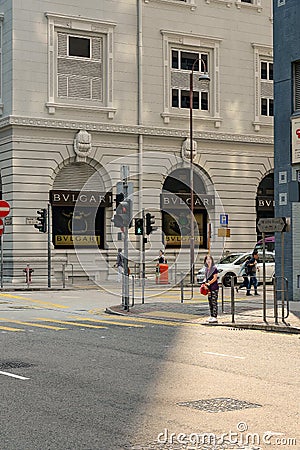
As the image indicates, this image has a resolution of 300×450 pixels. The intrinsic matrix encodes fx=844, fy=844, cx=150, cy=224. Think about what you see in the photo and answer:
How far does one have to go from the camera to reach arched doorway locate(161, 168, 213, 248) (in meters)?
46.4

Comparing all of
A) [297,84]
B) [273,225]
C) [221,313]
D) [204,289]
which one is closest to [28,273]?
[221,313]

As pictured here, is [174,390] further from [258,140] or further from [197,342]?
[258,140]

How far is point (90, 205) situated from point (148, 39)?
31.4 feet

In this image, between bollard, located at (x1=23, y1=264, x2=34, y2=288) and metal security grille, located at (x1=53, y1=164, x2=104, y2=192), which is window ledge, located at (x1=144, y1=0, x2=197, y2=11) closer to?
metal security grille, located at (x1=53, y1=164, x2=104, y2=192)

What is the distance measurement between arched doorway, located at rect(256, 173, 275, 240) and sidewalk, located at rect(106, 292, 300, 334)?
19694 millimetres

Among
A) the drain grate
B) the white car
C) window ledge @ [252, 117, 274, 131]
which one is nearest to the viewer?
the drain grate

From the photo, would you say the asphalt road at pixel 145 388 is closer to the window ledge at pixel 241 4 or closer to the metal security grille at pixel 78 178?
the metal security grille at pixel 78 178

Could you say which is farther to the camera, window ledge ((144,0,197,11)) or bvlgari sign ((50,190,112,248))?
window ledge ((144,0,197,11))

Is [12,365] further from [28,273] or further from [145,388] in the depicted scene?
[28,273]

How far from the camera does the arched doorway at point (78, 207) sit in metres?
42.9

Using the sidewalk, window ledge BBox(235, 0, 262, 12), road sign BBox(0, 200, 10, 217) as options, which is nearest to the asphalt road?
the sidewalk

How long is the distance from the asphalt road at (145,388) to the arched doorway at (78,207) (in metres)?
23.8

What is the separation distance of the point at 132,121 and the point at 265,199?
32.3ft

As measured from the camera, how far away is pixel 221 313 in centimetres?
2344
